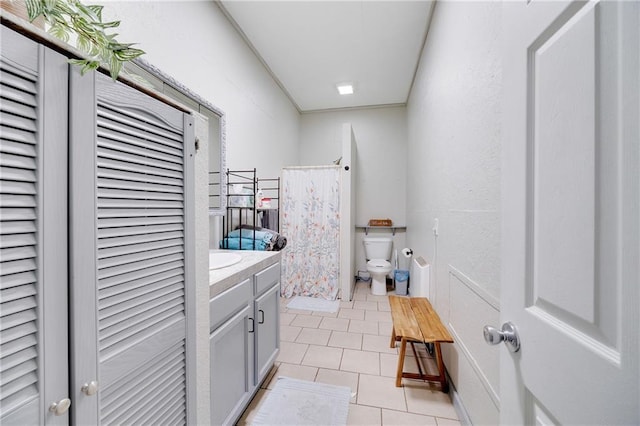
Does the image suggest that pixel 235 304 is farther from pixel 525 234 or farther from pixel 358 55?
pixel 358 55

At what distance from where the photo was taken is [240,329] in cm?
135

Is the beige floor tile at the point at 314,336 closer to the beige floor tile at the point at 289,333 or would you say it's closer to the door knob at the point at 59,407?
the beige floor tile at the point at 289,333

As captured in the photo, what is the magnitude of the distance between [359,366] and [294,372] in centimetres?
49

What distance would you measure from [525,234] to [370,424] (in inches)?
54.8

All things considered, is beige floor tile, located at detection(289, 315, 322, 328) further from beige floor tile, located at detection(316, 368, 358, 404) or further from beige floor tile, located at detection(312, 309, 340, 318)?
beige floor tile, located at detection(316, 368, 358, 404)

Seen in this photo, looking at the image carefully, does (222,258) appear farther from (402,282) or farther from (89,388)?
(402,282)

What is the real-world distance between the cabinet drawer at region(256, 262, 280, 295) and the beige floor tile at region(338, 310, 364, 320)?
1328mm

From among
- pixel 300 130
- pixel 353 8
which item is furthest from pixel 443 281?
pixel 300 130

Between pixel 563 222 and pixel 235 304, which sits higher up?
pixel 563 222

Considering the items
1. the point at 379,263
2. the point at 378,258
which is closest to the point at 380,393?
the point at 379,263

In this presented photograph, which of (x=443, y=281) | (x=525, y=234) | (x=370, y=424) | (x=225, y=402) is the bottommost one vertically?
(x=370, y=424)

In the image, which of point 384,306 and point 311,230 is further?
point 311,230

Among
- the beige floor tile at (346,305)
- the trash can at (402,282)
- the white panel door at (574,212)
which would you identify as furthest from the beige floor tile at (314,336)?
the white panel door at (574,212)

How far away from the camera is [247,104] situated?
259 centimetres
